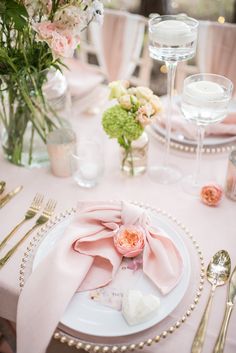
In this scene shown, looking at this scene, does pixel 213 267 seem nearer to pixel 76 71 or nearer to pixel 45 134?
pixel 45 134

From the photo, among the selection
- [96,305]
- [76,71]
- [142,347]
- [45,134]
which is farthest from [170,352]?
[76,71]

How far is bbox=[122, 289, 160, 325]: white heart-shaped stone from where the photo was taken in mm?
819

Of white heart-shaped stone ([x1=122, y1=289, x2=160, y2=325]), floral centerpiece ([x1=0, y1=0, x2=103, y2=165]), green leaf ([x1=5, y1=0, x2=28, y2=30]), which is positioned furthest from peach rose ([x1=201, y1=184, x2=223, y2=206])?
green leaf ([x1=5, y1=0, x2=28, y2=30])

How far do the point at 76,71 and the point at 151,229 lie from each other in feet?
3.06

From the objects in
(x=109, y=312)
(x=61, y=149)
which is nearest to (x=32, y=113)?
(x=61, y=149)

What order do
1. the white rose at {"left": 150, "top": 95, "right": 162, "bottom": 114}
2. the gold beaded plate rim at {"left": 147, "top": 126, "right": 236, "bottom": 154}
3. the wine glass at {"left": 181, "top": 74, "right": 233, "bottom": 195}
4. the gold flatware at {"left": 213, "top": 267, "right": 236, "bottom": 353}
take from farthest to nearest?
the gold beaded plate rim at {"left": 147, "top": 126, "right": 236, "bottom": 154} → the white rose at {"left": 150, "top": 95, "right": 162, "bottom": 114} → the wine glass at {"left": 181, "top": 74, "right": 233, "bottom": 195} → the gold flatware at {"left": 213, "top": 267, "right": 236, "bottom": 353}

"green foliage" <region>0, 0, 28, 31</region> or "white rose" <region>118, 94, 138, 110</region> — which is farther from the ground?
"green foliage" <region>0, 0, 28, 31</region>

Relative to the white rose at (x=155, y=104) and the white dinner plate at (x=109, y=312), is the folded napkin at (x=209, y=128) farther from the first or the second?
the white dinner plate at (x=109, y=312)

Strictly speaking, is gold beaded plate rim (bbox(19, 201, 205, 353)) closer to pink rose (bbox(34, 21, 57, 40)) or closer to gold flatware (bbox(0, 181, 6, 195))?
gold flatware (bbox(0, 181, 6, 195))

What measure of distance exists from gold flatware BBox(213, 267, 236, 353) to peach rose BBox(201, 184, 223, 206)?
248mm

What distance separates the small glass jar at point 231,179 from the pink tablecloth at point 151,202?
0.02 m

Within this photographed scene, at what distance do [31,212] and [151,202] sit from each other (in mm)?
337

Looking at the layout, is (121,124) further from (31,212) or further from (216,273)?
(216,273)

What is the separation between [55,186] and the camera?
124 centimetres
